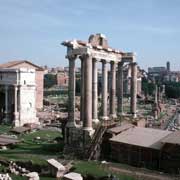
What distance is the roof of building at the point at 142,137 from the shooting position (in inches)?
909

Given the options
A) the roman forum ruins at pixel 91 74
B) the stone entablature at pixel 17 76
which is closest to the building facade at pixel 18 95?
the stone entablature at pixel 17 76

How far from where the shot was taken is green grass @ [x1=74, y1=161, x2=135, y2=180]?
2072cm

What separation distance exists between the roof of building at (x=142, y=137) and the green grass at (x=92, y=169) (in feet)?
7.79

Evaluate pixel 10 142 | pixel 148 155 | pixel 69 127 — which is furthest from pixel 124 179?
pixel 10 142

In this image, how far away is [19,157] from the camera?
25469mm

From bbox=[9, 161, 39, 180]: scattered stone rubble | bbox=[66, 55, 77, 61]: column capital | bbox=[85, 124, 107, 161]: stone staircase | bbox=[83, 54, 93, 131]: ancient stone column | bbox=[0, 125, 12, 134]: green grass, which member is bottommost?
bbox=[9, 161, 39, 180]: scattered stone rubble

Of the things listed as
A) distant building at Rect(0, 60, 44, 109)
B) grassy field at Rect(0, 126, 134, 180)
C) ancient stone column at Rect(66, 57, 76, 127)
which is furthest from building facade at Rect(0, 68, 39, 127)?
ancient stone column at Rect(66, 57, 76, 127)

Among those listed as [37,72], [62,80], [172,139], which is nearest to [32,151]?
[172,139]

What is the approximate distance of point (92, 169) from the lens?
72.0ft

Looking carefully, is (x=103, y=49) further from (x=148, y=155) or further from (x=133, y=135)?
(x=148, y=155)

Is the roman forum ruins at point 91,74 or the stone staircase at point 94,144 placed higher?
the roman forum ruins at point 91,74

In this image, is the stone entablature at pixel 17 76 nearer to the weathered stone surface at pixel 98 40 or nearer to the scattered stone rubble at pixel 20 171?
the weathered stone surface at pixel 98 40

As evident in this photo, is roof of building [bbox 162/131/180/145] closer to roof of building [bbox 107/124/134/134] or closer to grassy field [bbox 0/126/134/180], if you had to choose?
grassy field [bbox 0/126/134/180]

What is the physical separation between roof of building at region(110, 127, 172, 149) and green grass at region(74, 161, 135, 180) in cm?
237
